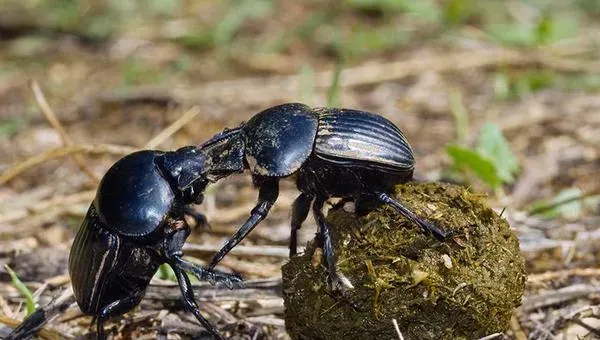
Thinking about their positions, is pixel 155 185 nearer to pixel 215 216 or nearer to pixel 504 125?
pixel 215 216

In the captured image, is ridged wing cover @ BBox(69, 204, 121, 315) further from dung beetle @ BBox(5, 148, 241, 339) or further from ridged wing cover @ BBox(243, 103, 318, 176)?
ridged wing cover @ BBox(243, 103, 318, 176)

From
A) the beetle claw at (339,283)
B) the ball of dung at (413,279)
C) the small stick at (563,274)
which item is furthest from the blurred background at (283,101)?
the beetle claw at (339,283)

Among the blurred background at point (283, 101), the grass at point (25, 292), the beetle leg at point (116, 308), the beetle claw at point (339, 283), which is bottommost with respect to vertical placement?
the blurred background at point (283, 101)

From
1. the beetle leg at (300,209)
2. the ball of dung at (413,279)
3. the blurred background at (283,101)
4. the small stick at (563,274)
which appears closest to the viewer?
the ball of dung at (413,279)

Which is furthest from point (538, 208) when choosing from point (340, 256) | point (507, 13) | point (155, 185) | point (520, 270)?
point (507, 13)

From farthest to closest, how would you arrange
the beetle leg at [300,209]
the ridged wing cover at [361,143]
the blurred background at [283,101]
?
the blurred background at [283,101] < the beetle leg at [300,209] < the ridged wing cover at [361,143]

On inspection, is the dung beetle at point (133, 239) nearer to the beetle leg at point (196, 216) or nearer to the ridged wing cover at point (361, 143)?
the beetle leg at point (196, 216)

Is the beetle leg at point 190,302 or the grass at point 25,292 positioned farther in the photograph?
the grass at point 25,292
